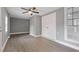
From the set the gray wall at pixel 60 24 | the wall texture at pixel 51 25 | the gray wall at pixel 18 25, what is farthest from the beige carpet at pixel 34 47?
the gray wall at pixel 18 25

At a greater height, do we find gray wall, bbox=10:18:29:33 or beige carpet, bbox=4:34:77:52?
gray wall, bbox=10:18:29:33

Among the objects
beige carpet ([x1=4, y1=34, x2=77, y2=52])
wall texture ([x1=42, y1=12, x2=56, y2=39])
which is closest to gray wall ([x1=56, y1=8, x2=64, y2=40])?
wall texture ([x1=42, y1=12, x2=56, y2=39])

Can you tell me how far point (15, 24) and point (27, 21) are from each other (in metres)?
1.66

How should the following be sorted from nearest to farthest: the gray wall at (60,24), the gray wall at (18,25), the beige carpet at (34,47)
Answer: the beige carpet at (34,47), the gray wall at (60,24), the gray wall at (18,25)

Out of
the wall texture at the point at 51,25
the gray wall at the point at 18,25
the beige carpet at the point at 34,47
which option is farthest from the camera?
the gray wall at the point at 18,25

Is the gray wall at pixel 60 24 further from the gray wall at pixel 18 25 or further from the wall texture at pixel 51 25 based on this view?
the gray wall at pixel 18 25

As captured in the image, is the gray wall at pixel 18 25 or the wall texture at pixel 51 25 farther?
the gray wall at pixel 18 25

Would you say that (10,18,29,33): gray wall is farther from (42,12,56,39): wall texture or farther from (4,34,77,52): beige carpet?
(4,34,77,52): beige carpet

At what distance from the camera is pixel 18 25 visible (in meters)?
9.32

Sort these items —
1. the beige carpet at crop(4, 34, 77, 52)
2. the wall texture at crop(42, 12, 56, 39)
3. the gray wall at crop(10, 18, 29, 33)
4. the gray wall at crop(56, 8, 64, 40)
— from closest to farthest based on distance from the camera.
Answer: the beige carpet at crop(4, 34, 77, 52) → the gray wall at crop(56, 8, 64, 40) → the wall texture at crop(42, 12, 56, 39) → the gray wall at crop(10, 18, 29, 33)

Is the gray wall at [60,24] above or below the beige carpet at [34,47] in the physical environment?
above

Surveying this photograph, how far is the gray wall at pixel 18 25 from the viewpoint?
8.76 metres

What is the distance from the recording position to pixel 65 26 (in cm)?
375

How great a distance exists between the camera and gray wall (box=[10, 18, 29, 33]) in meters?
8.76
